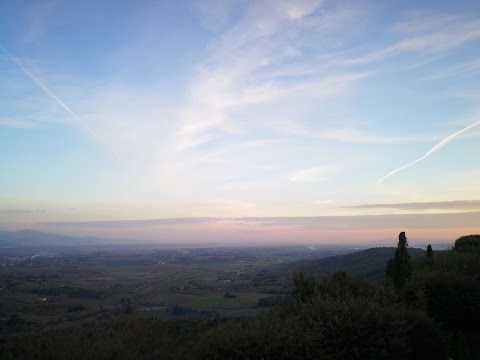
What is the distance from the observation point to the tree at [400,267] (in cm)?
2040

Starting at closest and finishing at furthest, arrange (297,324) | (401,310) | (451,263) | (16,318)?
(297,324) → (401,310) → (451,263) → (16,318)

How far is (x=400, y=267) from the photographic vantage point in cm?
2094

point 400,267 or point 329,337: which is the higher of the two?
point 400,267

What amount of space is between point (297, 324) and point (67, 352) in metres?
4.92

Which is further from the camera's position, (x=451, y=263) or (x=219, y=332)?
(x=451, y=263)

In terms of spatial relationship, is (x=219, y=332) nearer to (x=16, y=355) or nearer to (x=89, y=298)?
(x=16, y=355)

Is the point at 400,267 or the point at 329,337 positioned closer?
the point at 329,337

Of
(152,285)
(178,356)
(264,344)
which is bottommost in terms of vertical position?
(152,285)

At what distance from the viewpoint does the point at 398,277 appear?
20.7 meters

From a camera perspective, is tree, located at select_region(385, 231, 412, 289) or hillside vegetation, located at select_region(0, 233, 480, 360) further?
tree, located at select_region(385, 231, 412, 289)

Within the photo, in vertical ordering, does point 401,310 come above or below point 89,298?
above

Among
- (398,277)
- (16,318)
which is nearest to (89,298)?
(16,318)

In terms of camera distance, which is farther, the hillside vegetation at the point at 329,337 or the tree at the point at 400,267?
the tree at the point at 400,267

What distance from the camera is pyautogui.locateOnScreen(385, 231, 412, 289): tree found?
2040cm
